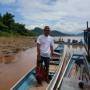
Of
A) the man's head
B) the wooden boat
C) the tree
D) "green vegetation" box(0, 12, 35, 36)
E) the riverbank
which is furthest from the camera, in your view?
the tree

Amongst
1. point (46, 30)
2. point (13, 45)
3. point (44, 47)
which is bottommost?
point (13, 45)

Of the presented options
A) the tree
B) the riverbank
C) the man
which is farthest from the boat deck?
the tree

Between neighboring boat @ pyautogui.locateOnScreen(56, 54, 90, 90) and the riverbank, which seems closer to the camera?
neighboring boat @ pyautogui.locateOnScreen(56, 54, 90, 90)

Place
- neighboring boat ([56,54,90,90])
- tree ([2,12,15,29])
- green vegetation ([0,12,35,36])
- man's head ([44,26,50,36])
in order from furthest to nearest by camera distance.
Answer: tree ([2,12,15,29]) → green vegetation ([0,12,35,36]) → neighboring boat ([56,54,90,90]) → man's head ([44,26,50,36])

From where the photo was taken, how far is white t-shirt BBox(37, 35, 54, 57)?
27.0 ft

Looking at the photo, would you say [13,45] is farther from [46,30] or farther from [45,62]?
[46,30]

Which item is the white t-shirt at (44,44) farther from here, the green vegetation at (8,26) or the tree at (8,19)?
the tree at (8,19)

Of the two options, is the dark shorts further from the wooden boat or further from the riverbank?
the riverbank

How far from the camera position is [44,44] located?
324 inches

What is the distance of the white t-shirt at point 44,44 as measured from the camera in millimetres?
8241

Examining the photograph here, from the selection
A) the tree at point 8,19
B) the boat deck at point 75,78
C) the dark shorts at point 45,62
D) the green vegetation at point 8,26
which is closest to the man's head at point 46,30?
the dark shorts at point 45,62

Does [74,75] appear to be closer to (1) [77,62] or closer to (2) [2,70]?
(1) [77,62]

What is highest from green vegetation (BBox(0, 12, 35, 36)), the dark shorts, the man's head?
green vegetation (BBox(0, 12, 35, 36))

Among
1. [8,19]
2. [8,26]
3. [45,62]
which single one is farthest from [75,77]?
[8,26]
